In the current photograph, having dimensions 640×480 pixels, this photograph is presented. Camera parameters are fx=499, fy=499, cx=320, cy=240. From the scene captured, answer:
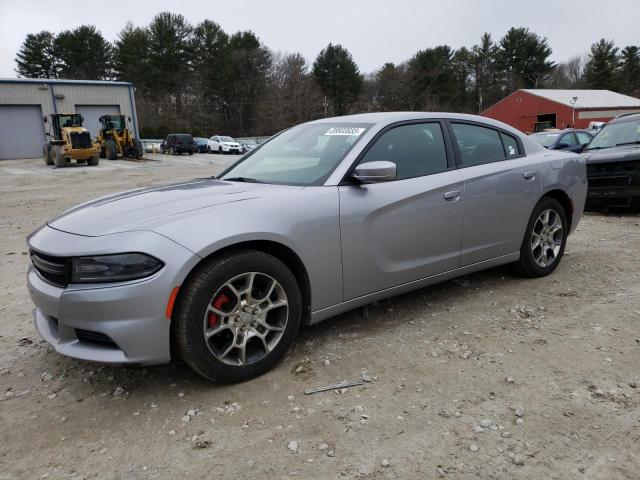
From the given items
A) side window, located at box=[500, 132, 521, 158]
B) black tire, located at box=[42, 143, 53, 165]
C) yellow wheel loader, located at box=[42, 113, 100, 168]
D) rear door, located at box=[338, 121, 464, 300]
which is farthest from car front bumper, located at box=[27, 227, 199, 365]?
black tire, located at box=[42, 143, 53, 165]

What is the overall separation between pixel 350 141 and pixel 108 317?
2.00 meters

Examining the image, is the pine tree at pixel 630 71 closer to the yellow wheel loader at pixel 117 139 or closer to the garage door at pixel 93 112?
the garage door at pixel 93 112

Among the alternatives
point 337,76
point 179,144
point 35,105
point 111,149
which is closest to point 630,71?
point 337,76

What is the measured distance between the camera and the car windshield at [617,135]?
8.61 m

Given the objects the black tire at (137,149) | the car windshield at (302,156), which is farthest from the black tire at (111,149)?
the car windshield at (302,156)

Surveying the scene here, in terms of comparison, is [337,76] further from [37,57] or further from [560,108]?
[37,57]

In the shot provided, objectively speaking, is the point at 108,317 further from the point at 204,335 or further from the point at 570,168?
the point at 570,168

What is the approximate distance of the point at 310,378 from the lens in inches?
118

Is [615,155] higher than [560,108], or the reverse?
[560,108]

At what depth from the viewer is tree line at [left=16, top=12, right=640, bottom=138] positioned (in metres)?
60.0

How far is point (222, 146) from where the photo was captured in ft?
139

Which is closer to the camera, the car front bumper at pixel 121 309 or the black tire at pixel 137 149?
the car front bumper at pixel 121 309

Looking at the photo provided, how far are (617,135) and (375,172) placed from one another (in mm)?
7716

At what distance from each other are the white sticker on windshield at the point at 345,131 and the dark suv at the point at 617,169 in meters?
6.06
